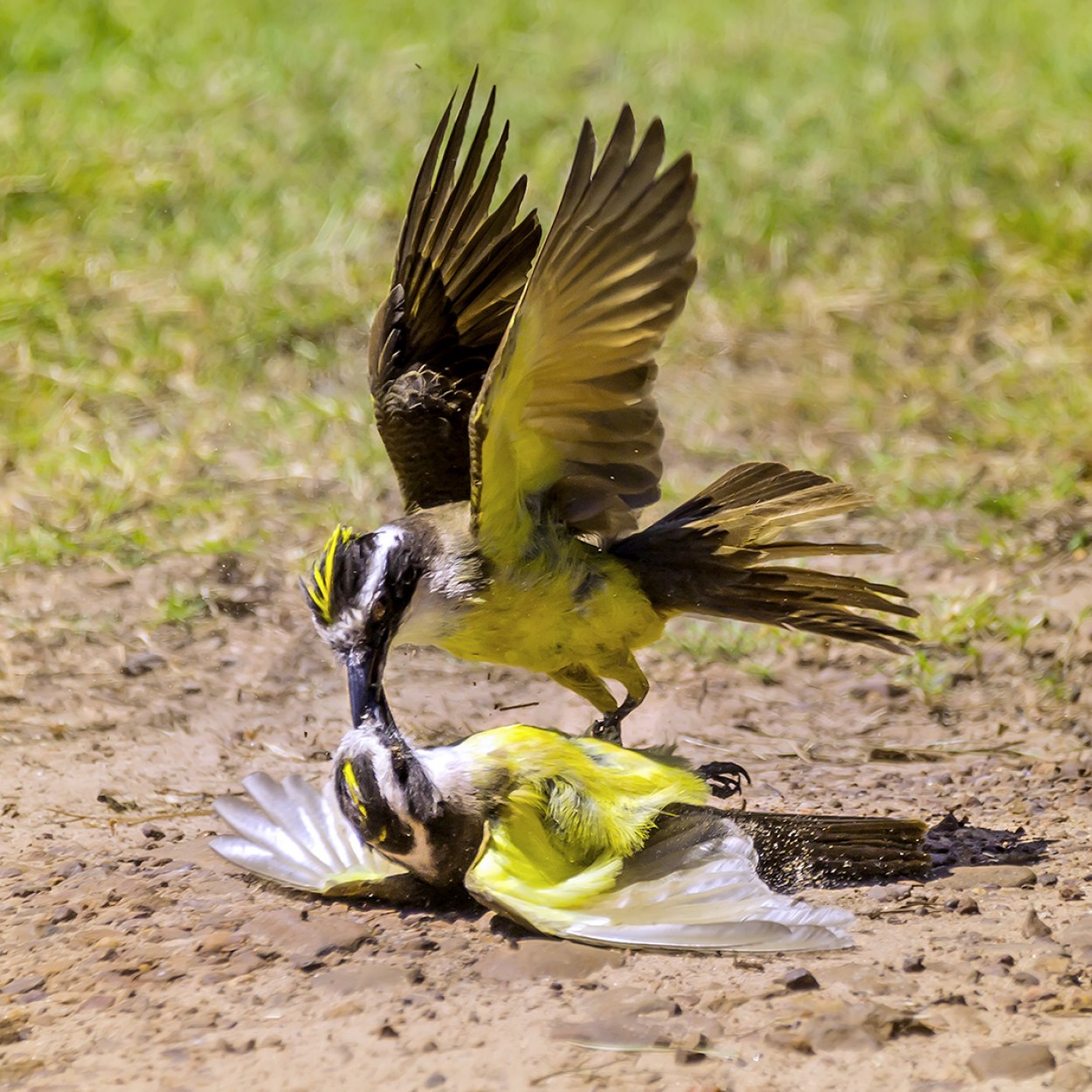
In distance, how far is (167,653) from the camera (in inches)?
245

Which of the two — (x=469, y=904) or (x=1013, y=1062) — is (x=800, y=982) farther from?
(x=469, y=904)

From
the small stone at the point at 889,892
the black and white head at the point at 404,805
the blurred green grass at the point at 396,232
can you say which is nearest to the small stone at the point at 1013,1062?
the small stone at the point at 889,892

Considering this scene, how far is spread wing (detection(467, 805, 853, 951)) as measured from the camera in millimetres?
3949

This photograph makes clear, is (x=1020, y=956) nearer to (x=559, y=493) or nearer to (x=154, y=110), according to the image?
(x=559, y=493)

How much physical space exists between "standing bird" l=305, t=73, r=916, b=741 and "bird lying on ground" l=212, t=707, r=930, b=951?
0.35m

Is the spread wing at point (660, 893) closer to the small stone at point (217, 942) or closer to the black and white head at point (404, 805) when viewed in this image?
the black and white head at point (404, 805)

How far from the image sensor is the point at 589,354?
4723 millimetres

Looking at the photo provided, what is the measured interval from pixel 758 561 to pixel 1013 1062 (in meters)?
2.22

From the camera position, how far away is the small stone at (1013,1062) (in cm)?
335

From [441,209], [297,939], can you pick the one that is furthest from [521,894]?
[441,209]

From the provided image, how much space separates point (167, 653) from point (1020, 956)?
134 inches

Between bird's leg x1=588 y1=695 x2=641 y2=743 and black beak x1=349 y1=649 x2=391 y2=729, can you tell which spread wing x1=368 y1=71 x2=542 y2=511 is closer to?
bird's leg x1=588 y1=695 x2=641 y2=743

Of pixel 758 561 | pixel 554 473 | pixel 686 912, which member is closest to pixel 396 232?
pixel 554 473

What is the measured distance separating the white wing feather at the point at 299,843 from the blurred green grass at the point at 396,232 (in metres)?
2.15
